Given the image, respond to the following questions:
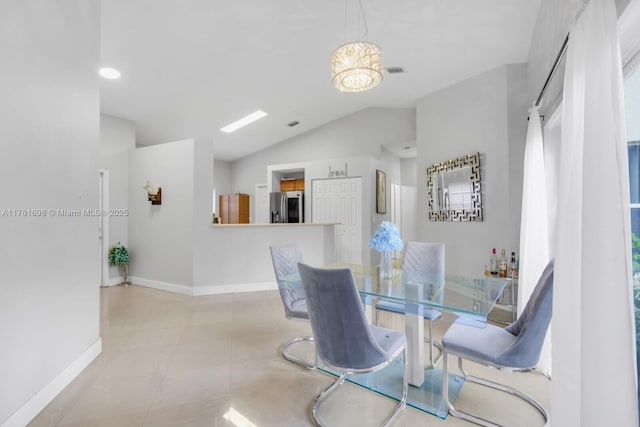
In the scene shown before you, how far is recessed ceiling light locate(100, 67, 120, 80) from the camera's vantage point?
12.8 ft

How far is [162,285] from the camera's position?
4.92 metres

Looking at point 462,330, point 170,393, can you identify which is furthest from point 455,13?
point 170,393

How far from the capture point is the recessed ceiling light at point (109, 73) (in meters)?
3.91

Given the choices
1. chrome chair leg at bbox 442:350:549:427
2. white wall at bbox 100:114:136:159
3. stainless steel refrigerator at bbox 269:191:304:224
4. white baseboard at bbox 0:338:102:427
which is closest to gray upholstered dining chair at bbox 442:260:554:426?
chrome chair leg at bbox 442:350:549:427

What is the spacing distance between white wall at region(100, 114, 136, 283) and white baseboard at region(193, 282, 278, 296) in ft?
5.73

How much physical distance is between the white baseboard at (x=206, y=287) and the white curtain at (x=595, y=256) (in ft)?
13.7

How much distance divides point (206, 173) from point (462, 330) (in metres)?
3.98

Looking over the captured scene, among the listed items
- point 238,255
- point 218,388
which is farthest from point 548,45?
point 238,255

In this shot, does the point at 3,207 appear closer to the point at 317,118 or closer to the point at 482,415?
the point at 482,415

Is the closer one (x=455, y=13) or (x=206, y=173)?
(x=455, y=13)

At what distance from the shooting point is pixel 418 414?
6.08 ft

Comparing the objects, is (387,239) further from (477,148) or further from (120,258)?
(120,258)

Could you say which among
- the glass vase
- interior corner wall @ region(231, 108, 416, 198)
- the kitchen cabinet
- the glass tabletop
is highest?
interior corner wall @ region(231, 108, 416, 198)

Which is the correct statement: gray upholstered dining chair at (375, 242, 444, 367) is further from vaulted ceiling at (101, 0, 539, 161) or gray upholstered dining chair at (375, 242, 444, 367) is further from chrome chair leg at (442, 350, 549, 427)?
vaulted ceiling at (101, 0, 539, 161)
